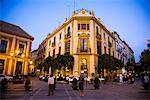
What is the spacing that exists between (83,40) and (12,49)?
8350 mm

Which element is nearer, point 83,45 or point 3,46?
point 3,46

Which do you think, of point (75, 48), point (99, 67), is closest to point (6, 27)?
point (75, 48)

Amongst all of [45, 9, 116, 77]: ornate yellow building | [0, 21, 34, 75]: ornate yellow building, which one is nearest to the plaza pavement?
[45, 9, 116, 77]: ornate yellow building

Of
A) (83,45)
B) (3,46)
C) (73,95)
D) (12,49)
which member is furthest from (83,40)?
(73,95)

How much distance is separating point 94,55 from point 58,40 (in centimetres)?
667

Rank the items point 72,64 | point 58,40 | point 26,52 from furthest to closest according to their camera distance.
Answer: point 58,40 < point 26,52 < point 72,64

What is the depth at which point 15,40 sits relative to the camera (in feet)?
78.0

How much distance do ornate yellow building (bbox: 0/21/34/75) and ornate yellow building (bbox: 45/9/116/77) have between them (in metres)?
4.45

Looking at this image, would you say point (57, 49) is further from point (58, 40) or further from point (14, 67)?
point (14, 67)

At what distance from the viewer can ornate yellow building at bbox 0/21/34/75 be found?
2210 centimetres

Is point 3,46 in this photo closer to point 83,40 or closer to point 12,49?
point 12,49

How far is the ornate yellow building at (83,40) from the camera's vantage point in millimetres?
22469

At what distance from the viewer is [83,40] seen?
23.2 meters

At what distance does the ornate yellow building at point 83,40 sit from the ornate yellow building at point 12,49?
4.45 metres
